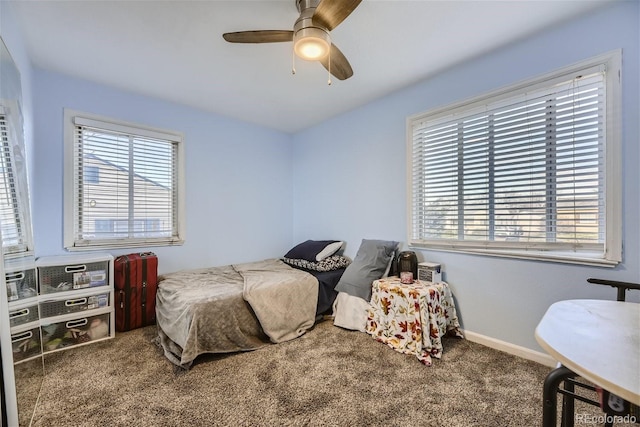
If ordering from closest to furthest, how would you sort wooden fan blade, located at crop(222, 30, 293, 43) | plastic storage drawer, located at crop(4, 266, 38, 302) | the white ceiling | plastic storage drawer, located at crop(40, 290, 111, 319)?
plastic storage drawer, located at crop(4, 266, 38, 302) < wooden fan blade, located at crop(222, 30, 293, 43) < the white ceiling < plastic storage drawer, located at crop(40, 290, 111, 319)

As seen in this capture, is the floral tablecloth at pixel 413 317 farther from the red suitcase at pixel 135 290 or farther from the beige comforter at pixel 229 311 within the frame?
the red suitcase at pixel 135 290

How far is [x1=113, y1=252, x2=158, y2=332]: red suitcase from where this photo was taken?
2564 millimetres

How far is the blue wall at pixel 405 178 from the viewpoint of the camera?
169cm

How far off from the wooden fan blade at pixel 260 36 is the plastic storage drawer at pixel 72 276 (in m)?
2.23

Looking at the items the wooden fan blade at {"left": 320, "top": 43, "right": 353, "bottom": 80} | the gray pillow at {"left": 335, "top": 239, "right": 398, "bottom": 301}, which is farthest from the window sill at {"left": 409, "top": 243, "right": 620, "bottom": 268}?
the wooden fan blade at {"left": 320, "top": 43, "right": 353, "bottom": 80}

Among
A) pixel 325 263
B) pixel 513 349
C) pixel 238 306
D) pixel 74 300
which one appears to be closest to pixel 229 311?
pixel 238 306

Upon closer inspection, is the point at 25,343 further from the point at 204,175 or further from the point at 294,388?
the point at 204,175

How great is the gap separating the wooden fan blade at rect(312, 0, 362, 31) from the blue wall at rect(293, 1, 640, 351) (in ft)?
4.87

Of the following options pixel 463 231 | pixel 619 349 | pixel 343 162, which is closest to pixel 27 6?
pixel 343 162

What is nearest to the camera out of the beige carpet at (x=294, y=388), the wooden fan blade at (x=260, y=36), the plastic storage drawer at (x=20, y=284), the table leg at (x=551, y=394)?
the table leg at (x=551, y=394)

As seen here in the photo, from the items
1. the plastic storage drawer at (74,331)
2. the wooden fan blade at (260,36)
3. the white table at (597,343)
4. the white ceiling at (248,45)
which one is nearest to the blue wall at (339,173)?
the white ceiling at (248,45)

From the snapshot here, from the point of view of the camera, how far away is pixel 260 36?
5.52 feet

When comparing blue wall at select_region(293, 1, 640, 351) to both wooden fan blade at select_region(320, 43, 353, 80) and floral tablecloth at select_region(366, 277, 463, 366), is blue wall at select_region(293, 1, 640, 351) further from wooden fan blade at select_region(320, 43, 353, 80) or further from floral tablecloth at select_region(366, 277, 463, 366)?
wooden fan blade at select_region(320, 43, 353, 80)

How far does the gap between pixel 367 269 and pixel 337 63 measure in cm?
184
